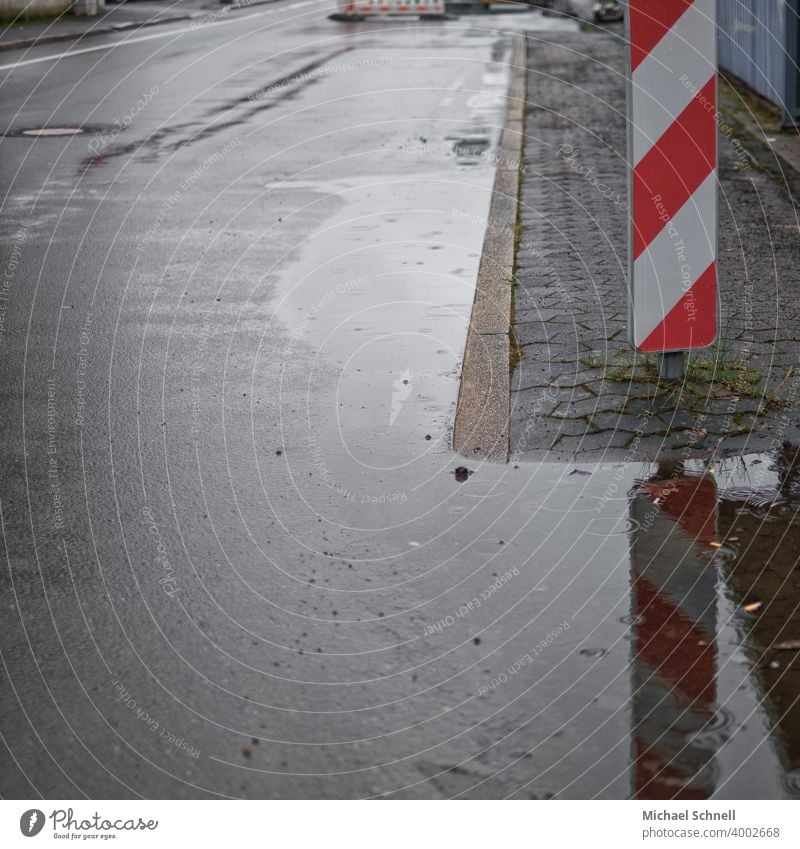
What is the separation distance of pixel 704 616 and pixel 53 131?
38.9ft

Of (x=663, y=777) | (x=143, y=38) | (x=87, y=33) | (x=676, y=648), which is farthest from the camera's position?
(x=87, y=33)

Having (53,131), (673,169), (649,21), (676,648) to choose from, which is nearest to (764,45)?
(53,131)

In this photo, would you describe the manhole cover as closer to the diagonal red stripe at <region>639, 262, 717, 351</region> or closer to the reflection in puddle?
the diagonal red stripe at <region>639, 262, 717, 351</region>

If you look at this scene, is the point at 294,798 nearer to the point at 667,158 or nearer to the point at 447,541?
the point at 447,541

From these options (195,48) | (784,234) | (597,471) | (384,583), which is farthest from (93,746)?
(195,48)

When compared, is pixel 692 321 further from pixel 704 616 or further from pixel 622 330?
pixel 704 616

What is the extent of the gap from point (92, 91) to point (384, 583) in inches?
596

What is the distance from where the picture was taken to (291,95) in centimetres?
1797

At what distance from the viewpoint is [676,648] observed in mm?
4191

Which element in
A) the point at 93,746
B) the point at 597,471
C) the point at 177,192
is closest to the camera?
the point at 93,746

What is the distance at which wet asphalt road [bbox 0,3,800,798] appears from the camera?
3666 mm

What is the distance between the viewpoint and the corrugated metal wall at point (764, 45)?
13.9 metres

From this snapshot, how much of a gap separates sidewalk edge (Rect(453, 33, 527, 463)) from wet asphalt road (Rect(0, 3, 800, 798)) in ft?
0.40

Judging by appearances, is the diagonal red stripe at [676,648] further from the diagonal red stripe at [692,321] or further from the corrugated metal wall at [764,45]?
the corrugated metal wall at [764,45]
